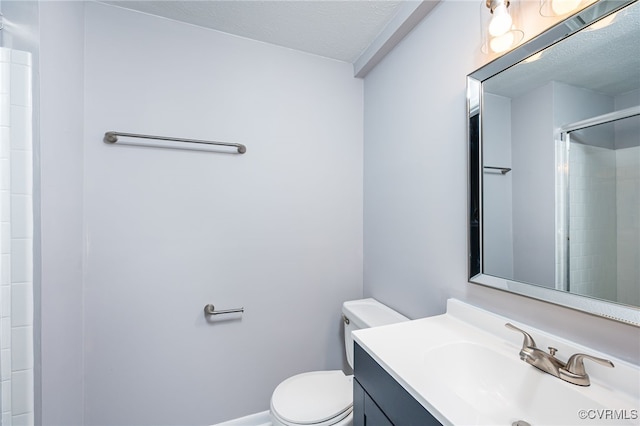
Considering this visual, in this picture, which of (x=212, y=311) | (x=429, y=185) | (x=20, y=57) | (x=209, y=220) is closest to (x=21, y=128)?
(x=20, y=57)

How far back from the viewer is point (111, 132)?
128 centimetres

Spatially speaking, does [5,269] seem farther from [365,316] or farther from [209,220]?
[365,316]

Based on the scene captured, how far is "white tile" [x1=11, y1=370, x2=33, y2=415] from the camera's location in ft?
2.74

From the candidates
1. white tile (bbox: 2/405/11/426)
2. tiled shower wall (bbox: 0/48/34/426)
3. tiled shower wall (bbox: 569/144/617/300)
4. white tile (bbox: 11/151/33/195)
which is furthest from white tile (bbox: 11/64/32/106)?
tiled shower wall (bbox: 569/144/617/300)

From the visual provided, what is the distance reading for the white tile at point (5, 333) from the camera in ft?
2.67

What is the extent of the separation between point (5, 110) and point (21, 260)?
0.47m

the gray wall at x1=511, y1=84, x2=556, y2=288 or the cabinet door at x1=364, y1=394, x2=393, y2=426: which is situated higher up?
the gray wall at x1=511, y1=84, x2=556, y2=288

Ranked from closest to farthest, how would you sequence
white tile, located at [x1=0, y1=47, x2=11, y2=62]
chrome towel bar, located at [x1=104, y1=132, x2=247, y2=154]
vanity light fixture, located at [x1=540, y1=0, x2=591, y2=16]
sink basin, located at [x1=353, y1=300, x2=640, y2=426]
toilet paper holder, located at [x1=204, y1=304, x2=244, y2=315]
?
sink basin, located at [x1=353, y1=300, x2=640, y2=426]
vanity light fixture, located at [x1=540, y1=0, x2=591, y2=16]
white tile, located at [x1=0, y1=47, x2=11, y2=62]
chrome towel bar, located at [x1=104, y1=132, x2=247, y2=154]
toilet paper holder, located at [x1=204, y1=304, x2=244, y2=315]

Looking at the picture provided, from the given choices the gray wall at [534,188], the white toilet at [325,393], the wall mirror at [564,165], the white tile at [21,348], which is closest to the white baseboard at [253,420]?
the white toilet at [325,393]

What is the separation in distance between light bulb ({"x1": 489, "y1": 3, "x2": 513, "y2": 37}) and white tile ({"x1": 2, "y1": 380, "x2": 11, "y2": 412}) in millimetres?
1896

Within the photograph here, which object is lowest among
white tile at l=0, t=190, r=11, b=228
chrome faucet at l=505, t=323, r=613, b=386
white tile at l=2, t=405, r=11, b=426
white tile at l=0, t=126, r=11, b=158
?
white tile at l=2, t=405, r=11, b=426

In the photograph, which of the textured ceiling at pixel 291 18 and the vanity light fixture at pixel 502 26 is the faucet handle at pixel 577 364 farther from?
the textured ceiling at pixel 291 18

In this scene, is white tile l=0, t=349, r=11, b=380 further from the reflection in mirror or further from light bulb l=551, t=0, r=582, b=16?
light bulb l=551, t=0, r=582, b=16

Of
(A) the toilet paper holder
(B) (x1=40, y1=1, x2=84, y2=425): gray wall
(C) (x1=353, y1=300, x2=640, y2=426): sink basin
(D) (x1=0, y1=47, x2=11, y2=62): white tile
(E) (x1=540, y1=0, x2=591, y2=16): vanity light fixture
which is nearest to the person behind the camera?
(C) (x1=353, y1=300, x2=640, y2=426): sink basin
